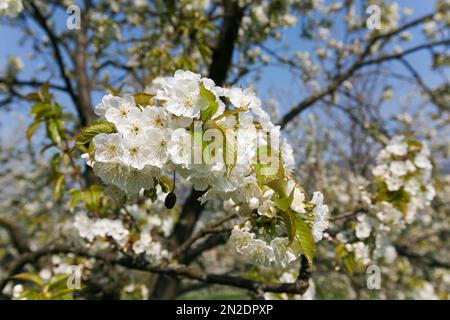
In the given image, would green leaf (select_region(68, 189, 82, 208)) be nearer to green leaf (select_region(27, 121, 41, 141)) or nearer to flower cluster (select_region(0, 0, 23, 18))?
green leaf (select_region(27, 121, 41, 141))

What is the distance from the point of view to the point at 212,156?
977 mm

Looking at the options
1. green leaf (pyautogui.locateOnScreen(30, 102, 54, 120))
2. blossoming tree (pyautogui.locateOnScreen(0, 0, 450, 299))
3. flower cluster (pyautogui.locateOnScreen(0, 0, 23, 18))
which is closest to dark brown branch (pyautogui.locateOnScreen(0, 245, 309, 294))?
blossoming tree (pyautogui.locateOnScreen(0, 0, 450, 299))

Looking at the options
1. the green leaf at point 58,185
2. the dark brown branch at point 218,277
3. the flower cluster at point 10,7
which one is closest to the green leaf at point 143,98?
the dark brown branch at point 218,277

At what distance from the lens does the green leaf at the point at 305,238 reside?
1.04 m

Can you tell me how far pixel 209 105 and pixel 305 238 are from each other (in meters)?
0.44

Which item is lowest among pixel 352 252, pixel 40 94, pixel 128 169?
pixel 352 252

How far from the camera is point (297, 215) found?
3.62 feet

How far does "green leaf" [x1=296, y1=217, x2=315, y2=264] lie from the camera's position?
1.04 metres

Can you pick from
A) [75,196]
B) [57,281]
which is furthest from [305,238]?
[75,196]

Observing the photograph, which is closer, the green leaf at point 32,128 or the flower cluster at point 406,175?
the green leaf at point 32,128

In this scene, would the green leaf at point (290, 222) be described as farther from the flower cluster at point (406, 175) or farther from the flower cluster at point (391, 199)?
the flower cluster at point (406, 175)
